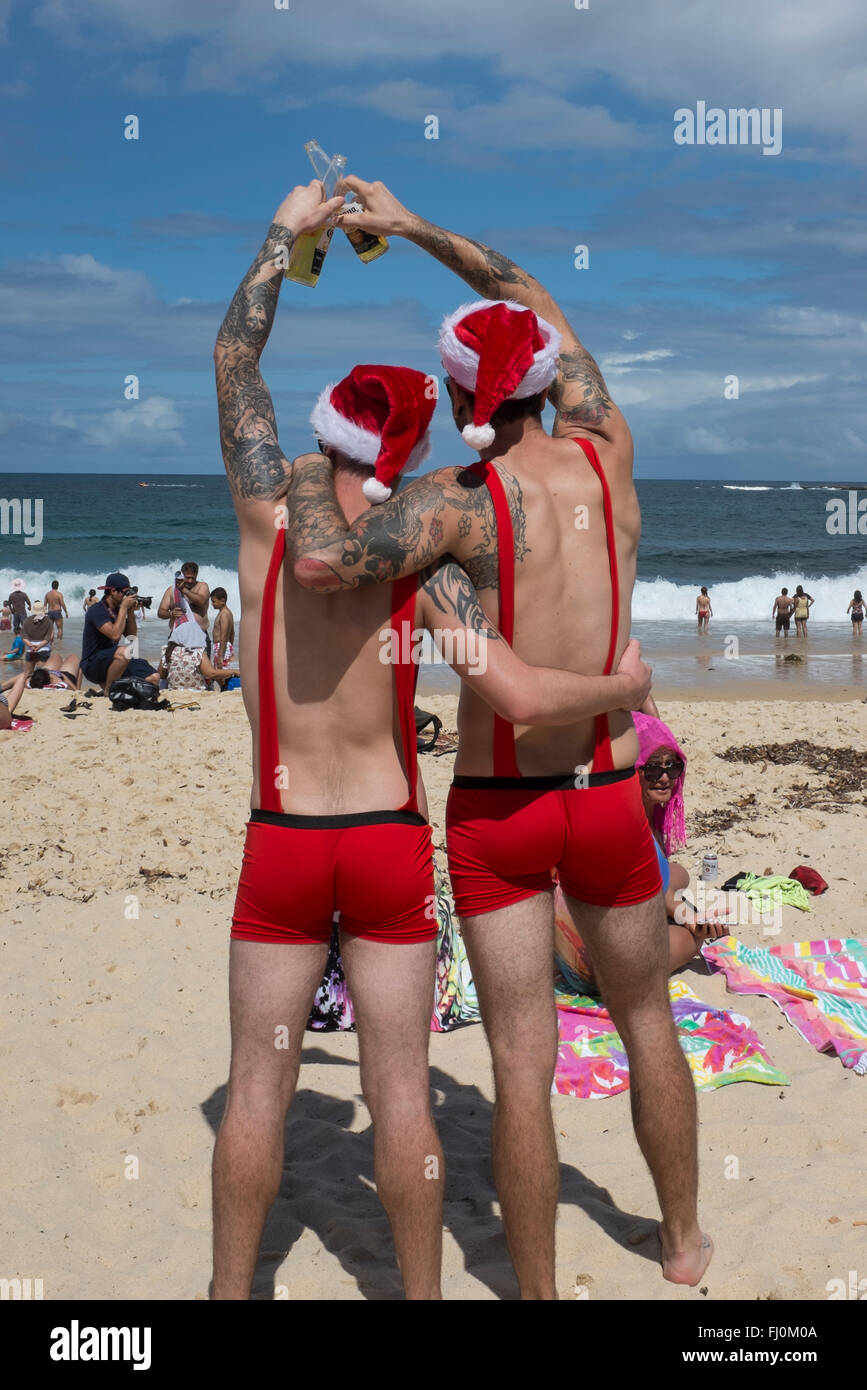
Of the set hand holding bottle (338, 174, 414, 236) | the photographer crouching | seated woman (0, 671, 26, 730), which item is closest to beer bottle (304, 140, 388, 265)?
hand holding bottle (338, 174, 414, 236)

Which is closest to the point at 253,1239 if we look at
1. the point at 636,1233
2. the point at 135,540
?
the point at 636,1233

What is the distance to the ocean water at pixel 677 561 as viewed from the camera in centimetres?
2030

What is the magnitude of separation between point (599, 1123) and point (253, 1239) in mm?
1661

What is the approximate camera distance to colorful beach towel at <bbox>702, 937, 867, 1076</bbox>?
433 cm

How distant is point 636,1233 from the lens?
3.26 m

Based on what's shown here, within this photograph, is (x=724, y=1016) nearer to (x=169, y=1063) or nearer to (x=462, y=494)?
(x=169, y=1063)

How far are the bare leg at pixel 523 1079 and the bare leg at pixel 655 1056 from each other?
0.74 ft

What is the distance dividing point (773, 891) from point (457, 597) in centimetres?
365

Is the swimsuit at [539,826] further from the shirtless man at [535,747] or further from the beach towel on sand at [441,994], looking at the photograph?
the beach towel on sand at [441,994]

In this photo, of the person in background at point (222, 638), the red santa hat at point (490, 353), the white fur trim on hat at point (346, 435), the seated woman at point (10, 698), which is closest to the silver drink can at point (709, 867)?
the red santa hat at point (490, 353)

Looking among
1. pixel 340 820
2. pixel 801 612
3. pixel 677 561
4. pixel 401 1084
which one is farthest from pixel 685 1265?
pixel 677 561

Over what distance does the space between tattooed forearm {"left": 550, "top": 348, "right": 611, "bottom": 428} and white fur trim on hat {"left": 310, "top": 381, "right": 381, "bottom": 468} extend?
633mm

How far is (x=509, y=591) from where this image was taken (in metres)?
2.63

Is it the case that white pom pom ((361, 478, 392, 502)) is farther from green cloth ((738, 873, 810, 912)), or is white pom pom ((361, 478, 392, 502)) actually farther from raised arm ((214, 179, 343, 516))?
green cloth ((738, 873, 810, 912))
